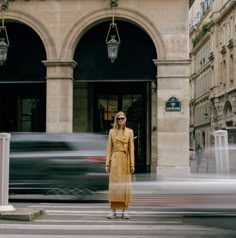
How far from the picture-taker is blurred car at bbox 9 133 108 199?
1360 cm

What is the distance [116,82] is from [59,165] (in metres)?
12.2

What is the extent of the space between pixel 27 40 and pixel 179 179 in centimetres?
1646

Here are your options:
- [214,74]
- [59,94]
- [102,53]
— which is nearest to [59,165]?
[59,94]

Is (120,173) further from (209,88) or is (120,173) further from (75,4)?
(209,88)

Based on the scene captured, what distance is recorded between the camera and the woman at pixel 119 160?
10383 mm

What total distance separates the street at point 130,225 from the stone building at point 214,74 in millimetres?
44954

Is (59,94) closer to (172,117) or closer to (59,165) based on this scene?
(172,117)

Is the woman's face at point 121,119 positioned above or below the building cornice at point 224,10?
below

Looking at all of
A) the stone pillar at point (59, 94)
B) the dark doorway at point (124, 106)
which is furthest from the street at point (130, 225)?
the dark doorway at point (124, 106)

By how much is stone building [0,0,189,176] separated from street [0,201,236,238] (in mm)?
9279

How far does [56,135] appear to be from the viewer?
561 inches

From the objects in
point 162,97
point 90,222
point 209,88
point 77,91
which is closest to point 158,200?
point 90,222

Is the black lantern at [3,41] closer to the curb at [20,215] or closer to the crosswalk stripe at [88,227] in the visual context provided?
the curb at [20,215]

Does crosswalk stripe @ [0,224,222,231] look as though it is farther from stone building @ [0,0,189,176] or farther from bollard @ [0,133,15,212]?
stone building @ [0,0,189,176]
